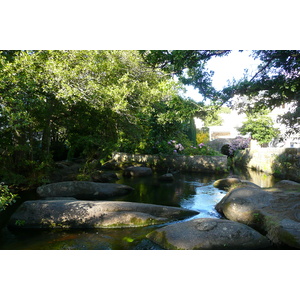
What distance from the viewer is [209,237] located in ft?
14.4

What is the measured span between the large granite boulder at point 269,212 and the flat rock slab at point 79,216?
162cm

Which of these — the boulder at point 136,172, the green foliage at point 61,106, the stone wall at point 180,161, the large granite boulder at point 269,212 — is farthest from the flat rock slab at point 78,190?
the stone wall at point 180,161

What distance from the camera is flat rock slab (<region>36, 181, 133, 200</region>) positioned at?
26.9 ft

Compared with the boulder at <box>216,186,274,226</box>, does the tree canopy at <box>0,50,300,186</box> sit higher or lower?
higher

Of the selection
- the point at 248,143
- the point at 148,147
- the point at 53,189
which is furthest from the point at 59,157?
the point at 248,143

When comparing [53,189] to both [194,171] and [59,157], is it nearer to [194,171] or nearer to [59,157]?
[59,157]

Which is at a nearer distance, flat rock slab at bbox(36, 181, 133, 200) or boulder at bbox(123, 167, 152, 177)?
flat rock slab at bbox(36, 181, 133, 200)

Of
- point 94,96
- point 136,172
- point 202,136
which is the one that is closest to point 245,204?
point 94,96

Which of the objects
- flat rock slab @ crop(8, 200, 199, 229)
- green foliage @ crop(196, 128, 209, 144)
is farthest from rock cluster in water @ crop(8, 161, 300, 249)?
green foliage @ crop(196, 128, 209, 144)

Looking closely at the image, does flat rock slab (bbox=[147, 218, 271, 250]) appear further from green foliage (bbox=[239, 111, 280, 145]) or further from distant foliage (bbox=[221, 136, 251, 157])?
distant foliage (bbox=[221, 136, 251, 157])

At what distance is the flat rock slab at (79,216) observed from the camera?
561cm

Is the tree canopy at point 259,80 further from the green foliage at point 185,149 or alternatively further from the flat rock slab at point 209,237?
the green foliage at point 185,149

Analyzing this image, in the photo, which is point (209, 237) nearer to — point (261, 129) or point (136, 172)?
point (136, 172)

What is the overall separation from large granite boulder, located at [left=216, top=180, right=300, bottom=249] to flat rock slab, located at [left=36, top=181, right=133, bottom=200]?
12.5ft
